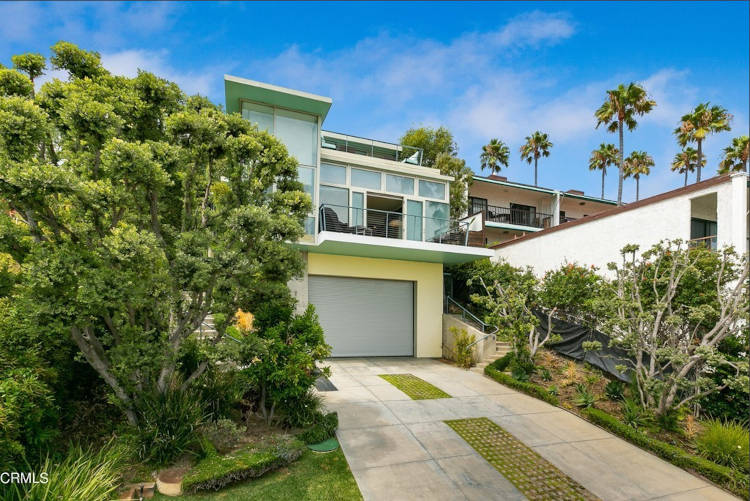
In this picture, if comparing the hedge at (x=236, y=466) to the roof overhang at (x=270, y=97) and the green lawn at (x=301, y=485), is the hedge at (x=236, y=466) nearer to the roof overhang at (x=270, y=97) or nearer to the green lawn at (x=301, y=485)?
the green lawn at (x=301, y=485)

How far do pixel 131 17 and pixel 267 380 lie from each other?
229 inches

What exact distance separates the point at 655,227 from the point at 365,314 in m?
10.4

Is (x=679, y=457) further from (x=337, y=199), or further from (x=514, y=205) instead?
(x=514, y=205)

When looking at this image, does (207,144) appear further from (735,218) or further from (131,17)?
(735,218)

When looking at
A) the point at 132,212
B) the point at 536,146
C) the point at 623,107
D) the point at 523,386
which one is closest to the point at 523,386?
the point at 523,386

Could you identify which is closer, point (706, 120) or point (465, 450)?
point (465, 450)

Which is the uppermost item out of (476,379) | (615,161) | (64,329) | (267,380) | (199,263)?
(615,161)

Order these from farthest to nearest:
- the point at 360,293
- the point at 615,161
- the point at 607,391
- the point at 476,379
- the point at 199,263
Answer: the point at 615,161 → the point at 360,293 → the point at 476,379 → the point at 607,391 → the point at 199,263

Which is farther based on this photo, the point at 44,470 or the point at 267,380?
the point at 267,380

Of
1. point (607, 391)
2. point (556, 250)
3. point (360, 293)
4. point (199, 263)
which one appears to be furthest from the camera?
point (556, 250)

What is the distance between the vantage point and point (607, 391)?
348 inches

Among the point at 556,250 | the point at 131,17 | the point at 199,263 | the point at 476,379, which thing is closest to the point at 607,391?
the point at 476,379

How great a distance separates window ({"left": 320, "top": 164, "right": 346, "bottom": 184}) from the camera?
13391mm

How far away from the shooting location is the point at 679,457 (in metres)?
6.23
